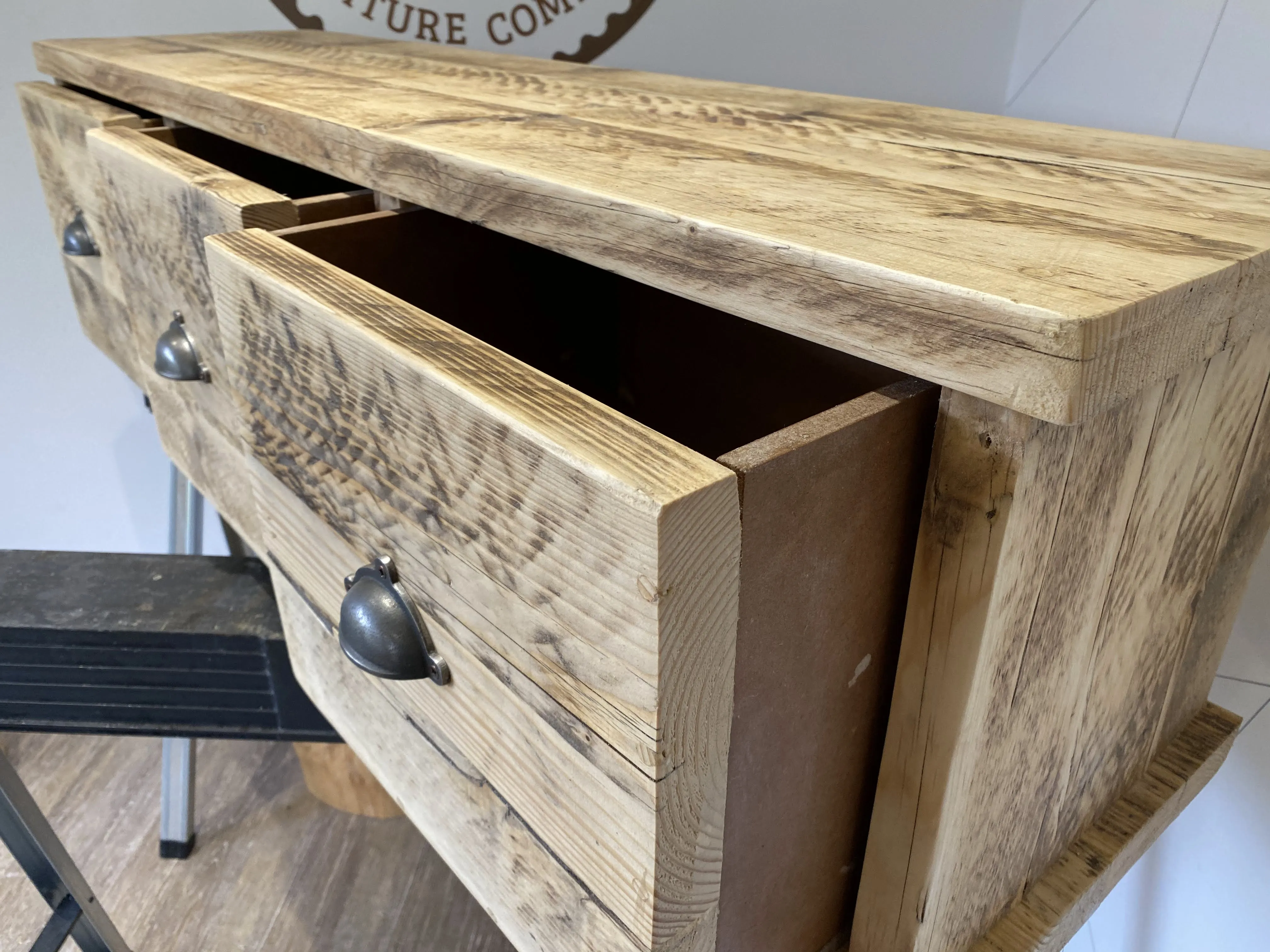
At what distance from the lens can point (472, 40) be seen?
3.80 ft

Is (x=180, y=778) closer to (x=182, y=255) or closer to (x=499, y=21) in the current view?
(x=182, y=255)

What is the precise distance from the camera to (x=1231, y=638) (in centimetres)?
70

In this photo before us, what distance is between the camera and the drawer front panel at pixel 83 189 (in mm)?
716

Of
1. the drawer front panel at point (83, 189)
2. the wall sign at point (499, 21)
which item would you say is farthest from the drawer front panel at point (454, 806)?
the wall sign at point (499, 21)

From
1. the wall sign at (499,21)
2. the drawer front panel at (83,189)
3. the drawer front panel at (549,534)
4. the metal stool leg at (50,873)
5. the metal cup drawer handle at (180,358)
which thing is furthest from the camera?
the wall sign at (499,21)

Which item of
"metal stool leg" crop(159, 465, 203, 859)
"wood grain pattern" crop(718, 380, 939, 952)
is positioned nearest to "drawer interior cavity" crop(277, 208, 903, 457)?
"wood grain pattern" crop(718, 380, 939, 952)

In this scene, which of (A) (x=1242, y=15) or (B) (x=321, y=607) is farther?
(A) (x=1242, y=15)

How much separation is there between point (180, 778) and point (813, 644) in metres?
1.18

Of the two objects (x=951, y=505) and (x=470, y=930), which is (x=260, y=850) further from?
(x=951, y=505)

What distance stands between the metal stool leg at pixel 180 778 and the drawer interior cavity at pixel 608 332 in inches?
27.7

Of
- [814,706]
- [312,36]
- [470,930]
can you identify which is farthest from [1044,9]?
[470,930]

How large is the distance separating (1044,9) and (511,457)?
3.08 feet

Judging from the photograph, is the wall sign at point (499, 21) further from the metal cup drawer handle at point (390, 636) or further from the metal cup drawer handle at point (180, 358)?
the metal cup drawer handle at point (390, 636)

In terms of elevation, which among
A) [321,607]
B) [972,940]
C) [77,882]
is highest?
[321,607]
